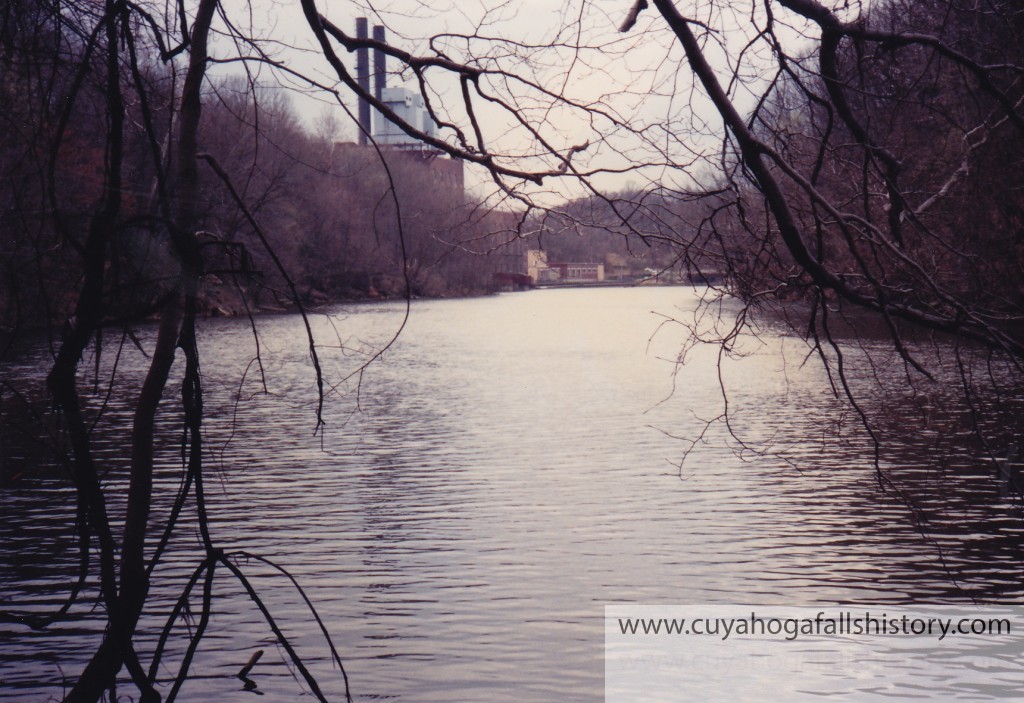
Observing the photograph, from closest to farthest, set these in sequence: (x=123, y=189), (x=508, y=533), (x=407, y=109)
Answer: (x=123, y=189) < (x=407, y=109) < (x=508, y=533)

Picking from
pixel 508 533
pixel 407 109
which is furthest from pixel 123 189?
pixel 508 533

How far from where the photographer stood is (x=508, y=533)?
10.1 meters

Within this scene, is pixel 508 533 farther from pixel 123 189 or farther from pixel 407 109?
pixel 123 189

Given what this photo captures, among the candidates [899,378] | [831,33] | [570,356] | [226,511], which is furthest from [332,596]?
[570,356]

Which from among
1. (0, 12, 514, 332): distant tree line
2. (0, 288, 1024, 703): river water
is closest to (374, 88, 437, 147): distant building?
(0, 12, 514, 332): distant tree line

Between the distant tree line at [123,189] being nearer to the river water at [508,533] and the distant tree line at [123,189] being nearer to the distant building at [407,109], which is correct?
the distant building at [407,109]

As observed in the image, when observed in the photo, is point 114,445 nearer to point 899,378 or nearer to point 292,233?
point 899,378

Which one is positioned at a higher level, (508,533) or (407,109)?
(407,109)

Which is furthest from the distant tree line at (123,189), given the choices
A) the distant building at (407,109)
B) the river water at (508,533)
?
the river water at (508,533)

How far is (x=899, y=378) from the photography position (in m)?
22.0

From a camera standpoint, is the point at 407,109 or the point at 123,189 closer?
the point at 123,189

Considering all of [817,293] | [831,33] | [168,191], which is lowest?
[817,293]

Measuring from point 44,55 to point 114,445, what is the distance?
11795mm

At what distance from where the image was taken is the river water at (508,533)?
281 inches
